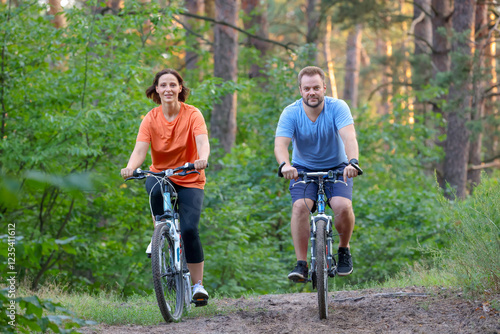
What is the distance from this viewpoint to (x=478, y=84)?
48.0ft

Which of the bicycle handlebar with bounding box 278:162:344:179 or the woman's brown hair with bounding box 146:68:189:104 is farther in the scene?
the woman's brown hair with bounding box 146:68:189:104

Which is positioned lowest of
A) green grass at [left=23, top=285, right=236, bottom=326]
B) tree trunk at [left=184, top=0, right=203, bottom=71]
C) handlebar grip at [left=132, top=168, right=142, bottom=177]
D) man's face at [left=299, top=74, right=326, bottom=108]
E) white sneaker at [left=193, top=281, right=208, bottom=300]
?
green grass at [left=23, top=285, right=236, bottom=326]

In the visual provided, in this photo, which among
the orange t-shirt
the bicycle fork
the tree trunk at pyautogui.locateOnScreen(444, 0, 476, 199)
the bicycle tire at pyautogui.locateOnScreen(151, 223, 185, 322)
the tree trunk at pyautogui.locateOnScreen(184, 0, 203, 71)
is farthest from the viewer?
the tree trunk at pyautogui.locateOnScreen(184, 0, 203, 71)

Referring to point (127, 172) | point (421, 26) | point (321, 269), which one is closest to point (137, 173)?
point (127, 172)

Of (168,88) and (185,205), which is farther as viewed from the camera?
(168,88)

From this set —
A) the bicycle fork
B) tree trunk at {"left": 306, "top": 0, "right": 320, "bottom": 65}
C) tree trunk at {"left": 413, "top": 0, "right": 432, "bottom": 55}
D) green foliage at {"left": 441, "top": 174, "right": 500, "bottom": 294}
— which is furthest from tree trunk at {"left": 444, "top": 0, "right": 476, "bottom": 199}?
the bicycle fork

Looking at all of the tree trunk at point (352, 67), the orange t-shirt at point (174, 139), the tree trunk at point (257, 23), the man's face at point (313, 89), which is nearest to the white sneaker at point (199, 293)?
the orange t-shirt at point (174, 139)

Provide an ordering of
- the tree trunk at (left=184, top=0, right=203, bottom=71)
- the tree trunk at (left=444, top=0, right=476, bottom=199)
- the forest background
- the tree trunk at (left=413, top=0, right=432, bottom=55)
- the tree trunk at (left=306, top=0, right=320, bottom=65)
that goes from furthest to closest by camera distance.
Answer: the tree trunk at (left=413, top=0, right=432, bottom=55)
the tree trunk at (left=184, top=0, right=203, bottom=71)
the tree trunk at (left=444, top=0, right=476, bottom=199)
the tree trunk at (left=306, top=0, right=320, bottom=65)
the forest background

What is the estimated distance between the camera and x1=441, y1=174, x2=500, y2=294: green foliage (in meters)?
4.84

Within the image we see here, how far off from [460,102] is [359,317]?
10.9 m

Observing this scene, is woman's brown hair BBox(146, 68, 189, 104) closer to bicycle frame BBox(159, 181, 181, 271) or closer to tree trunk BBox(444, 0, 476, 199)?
bicycle frame BBox(159, 181, 181, 271)

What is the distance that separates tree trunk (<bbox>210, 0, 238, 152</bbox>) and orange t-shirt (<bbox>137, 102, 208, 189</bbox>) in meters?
7.79

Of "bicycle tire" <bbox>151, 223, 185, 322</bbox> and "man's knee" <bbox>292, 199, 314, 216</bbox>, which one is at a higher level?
"man's knee" <bbox>292, 199, 314, 216</bbox>

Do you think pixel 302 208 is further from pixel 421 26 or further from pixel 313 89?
pixel 421 26
